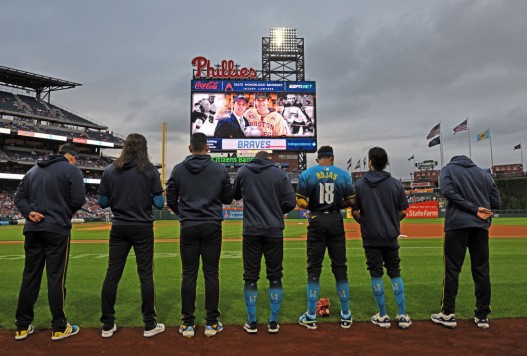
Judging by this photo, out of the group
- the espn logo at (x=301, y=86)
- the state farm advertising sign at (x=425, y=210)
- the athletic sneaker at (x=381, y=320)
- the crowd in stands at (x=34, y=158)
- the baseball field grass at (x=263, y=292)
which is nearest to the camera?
the athletic sneaker at (x=381, y=320)

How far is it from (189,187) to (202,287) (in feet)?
9.21

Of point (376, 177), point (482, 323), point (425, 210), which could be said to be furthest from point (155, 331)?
point (425, 210)

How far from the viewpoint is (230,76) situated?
43688 millimetres

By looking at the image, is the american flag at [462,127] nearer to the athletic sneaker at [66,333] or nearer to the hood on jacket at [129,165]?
the hood on jacket at [129,165]

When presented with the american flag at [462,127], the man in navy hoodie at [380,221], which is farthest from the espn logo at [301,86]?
the man in navy hoodie at [380,221]

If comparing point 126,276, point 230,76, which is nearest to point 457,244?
point 126,276

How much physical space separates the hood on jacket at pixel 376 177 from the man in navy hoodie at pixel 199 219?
171 cm

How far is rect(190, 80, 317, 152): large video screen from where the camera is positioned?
39656 mm

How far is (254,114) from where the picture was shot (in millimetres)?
40156

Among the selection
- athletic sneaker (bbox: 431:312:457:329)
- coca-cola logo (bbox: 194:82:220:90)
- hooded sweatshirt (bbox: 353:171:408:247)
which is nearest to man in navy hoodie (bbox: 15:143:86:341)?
hooded sweatshirt (bbox: 353:171:408:247)

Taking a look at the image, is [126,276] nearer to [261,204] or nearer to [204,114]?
[261,204]

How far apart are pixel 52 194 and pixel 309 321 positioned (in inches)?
127

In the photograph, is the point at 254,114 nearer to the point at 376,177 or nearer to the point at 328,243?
the point at 376,177

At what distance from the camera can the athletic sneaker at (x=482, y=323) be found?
4086mm
